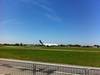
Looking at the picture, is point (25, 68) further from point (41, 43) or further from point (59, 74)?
point (41, 43)

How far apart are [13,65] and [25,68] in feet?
13.1

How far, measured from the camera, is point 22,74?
9.52 meters

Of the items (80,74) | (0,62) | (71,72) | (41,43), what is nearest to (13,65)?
(0,62)

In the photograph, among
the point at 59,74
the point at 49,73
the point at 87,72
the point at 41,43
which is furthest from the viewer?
the point at 41,43

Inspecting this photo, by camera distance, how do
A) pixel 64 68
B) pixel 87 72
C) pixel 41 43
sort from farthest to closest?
pixel 41 43 < pixel 64 68 < pixel 87 72

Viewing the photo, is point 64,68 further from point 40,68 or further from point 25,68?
point 25,68

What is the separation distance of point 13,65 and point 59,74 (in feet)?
16.7

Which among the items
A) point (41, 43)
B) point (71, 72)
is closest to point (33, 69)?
point (71, 72)

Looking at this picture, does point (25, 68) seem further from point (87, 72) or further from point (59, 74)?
point (87, 72)

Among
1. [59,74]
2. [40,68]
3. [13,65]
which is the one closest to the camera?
[40,68]

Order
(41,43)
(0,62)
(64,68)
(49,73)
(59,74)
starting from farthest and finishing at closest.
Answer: (41,43), (0,62), (49,73), (59,74), (64,68)

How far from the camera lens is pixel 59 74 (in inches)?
379

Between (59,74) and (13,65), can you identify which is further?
(13,65)

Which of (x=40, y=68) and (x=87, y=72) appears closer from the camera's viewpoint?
(x=87, y=72)
